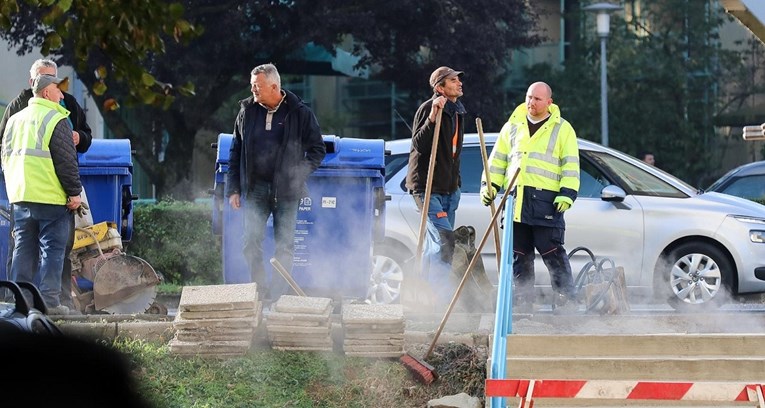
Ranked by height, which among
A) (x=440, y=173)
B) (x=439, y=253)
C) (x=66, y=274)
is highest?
(x=440, y=173)

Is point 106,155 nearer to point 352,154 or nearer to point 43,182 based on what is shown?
point 43,182

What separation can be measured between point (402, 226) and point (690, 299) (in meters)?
2.65

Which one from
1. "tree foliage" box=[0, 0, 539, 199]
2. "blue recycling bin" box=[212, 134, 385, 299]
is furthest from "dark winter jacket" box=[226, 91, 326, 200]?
"tree foliage" box=[0, 0, 539, 199]

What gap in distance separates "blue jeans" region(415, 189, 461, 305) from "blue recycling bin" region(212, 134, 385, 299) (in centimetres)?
58

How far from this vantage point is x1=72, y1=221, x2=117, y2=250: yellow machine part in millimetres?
10758

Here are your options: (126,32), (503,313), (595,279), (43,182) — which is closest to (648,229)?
(595,279)

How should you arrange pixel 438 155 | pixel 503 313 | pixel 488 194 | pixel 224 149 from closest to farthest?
pixel 503 313 → pixel 488 194 → pixel 438 155 → pixel 224 149

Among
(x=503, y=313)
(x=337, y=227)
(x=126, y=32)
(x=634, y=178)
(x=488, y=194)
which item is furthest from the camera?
(x=634, y=178)

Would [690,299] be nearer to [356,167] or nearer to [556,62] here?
[356,167]

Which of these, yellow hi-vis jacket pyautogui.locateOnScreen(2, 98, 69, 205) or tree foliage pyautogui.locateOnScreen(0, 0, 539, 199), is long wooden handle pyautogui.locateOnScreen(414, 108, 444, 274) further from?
Answer: tree foliage pyautogui.locateOnScreen(0, 0, 539, 199)

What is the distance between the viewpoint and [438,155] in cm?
1084

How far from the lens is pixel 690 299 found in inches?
501

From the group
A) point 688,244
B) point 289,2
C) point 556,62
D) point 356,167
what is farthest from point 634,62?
point 356,167

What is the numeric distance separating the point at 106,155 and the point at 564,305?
3.79m
